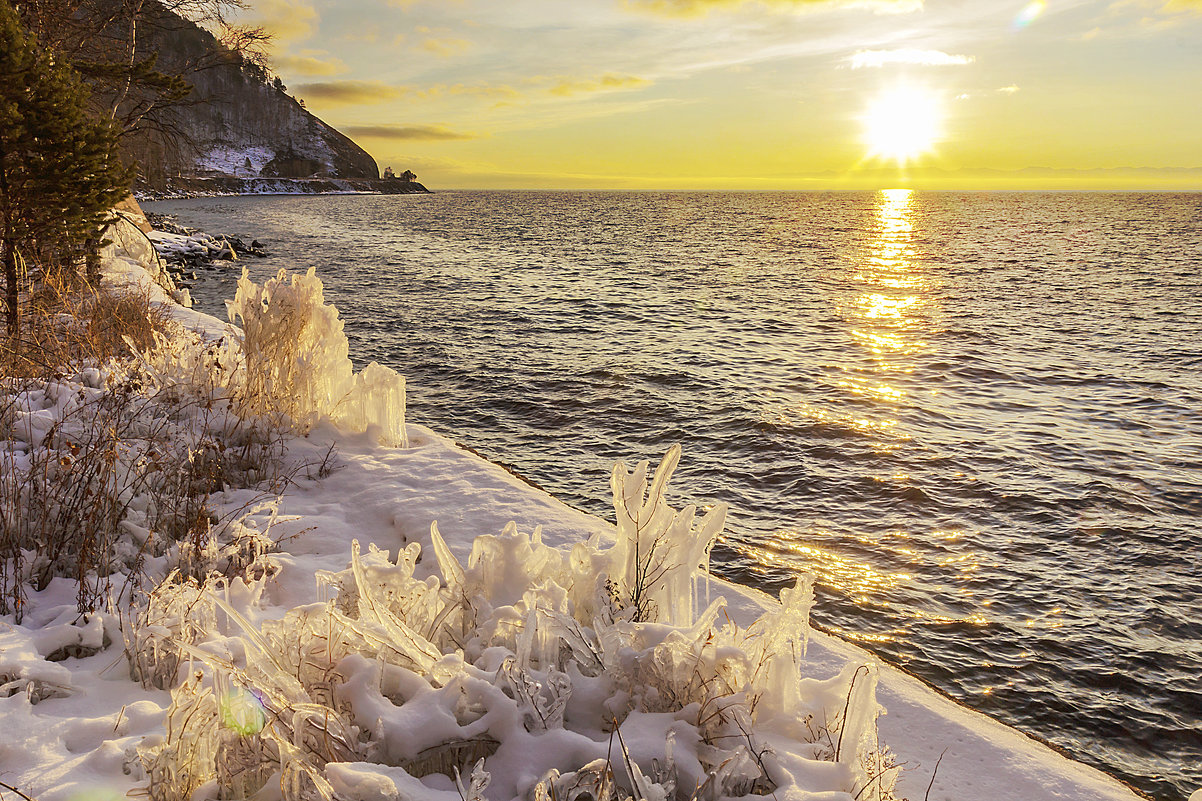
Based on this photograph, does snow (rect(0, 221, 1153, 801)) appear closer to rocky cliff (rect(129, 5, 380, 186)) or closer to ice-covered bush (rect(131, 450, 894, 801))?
ice-covered bush (rect(131, 450, 894, 801))

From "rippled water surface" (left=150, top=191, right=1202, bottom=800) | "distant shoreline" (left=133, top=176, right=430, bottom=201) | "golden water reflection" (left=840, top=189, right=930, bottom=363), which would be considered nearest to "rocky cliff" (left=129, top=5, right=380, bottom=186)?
"distant shoreline" (left=133, top=176, right=430, bottom=201)

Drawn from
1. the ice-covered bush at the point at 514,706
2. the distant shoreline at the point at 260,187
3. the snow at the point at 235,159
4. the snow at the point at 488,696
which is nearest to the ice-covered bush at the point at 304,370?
the snow at the point at 488,696

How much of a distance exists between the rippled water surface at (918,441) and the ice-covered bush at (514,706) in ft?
10.3

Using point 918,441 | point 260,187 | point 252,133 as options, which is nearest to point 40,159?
point 918,441

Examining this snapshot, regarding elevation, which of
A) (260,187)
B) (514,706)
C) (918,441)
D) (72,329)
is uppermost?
(260,187)

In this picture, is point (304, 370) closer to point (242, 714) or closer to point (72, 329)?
point (72, 329)

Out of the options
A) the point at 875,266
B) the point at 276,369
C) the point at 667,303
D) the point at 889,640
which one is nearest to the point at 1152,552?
the point at 889,640

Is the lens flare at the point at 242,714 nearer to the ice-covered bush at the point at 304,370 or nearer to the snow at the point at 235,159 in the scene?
the ice-covered bush at the point at 304,370

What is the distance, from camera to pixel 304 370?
276 inches

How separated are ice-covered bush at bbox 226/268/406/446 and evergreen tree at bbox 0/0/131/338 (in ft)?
8.68

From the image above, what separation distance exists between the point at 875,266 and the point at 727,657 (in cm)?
3891

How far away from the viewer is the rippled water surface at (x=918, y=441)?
5398mm

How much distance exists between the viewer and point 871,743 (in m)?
2.54

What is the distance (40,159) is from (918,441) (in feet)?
39.7
